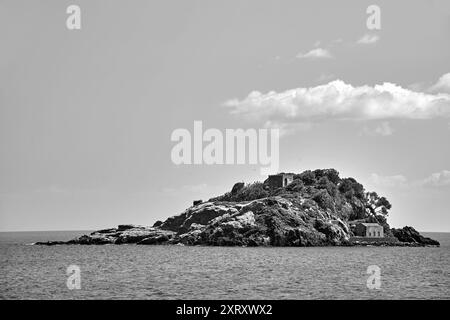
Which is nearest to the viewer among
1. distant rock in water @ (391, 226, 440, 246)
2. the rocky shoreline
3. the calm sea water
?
the calm sea water

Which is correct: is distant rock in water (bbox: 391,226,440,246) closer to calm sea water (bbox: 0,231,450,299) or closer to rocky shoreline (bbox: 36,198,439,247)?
rocky shoreline (bbox: 36,198,439,247)

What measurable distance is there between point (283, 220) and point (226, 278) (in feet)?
256

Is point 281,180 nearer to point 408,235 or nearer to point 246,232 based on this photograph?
point 246,232

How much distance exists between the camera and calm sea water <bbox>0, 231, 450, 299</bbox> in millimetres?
67312

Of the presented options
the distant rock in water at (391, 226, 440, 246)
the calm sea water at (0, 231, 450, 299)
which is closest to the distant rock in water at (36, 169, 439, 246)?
the distant rock in water at (391, 226, 440, 246)

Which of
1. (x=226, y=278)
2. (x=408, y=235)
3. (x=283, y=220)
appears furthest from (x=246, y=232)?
(x=226, y=278)

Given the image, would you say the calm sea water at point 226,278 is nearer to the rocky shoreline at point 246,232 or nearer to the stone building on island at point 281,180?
the rocky shoreline at point 246,232

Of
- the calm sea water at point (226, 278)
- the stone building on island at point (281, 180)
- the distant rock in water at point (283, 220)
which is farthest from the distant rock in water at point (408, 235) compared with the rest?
the calm sea water at point (226, 278)

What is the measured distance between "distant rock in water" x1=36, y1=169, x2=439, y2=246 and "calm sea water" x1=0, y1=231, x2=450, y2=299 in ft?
113

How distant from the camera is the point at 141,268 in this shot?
318 ft

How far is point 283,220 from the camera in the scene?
15875 cm

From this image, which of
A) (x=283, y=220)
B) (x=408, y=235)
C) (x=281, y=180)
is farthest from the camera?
(x=281, y=180)

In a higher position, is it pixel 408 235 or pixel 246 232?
pixel 246 232
